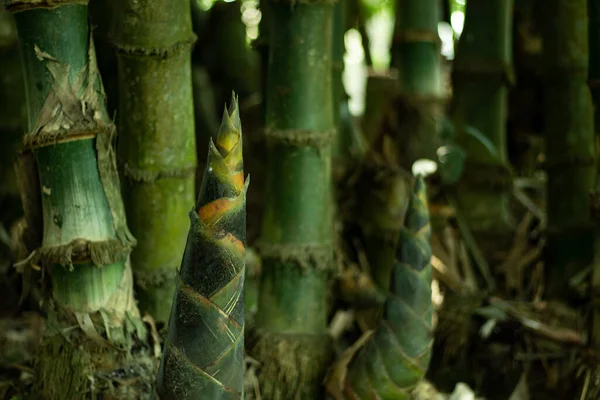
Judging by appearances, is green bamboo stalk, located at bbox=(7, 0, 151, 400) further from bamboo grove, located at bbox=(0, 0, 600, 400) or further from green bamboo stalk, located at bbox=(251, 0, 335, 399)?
green bamboo stalk, located at bbox=(251, 0, 335, 399)

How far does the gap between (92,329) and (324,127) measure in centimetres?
66

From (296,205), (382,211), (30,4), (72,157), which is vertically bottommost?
(382,211)

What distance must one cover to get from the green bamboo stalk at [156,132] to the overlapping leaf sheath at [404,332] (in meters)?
0.43

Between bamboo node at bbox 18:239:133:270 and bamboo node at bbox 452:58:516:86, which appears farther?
bamboo node at bbox 452:58:516:86

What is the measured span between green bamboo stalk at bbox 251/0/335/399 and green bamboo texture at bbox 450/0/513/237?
1.12 m

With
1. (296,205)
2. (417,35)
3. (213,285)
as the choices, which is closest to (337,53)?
(417,35)

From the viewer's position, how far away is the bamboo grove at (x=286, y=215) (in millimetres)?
1581

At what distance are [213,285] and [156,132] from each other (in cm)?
56

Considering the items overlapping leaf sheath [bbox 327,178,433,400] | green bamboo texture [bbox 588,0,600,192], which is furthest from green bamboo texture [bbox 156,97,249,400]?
green bamboo texture [bbox 588,0,600,192]

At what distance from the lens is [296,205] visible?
1938 mm

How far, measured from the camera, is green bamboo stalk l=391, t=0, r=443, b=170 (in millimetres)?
2861

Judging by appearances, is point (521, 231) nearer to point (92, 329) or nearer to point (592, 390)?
point (592, 390)

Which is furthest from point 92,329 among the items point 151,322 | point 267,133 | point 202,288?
point 267,133

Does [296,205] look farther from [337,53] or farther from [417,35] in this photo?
[417,35]
